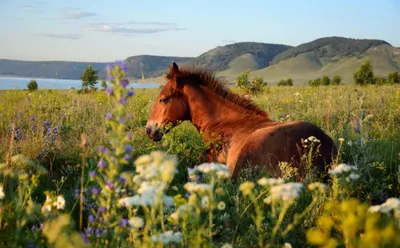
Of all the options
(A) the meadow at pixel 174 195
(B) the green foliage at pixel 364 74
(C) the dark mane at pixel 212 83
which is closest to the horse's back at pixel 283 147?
(A) the meadow at pixel 174 195

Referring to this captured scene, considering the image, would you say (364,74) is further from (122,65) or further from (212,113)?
(122,65)

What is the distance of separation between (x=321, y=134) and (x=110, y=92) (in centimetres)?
367

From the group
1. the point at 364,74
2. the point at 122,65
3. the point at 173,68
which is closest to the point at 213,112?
the point at 173,68

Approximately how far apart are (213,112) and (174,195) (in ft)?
8.74

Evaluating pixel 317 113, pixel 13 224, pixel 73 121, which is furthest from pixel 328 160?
pixel 73 121

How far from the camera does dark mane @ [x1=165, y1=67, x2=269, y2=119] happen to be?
6938 millimetres

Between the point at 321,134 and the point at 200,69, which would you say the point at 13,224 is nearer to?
the point at 321,134

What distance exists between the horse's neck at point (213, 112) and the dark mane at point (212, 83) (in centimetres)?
9

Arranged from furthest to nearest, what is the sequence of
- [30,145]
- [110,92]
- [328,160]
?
[30,145], [328,160], [110,92]

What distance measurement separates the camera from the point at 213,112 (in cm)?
698

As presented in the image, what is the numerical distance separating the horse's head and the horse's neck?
14cm

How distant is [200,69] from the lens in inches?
289

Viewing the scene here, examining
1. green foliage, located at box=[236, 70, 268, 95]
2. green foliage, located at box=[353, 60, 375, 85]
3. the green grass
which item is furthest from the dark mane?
green foliage, located at box=[353, 60, 375, 85]

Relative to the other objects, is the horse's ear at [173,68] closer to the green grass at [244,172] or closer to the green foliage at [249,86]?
the green grass at [244,172]
